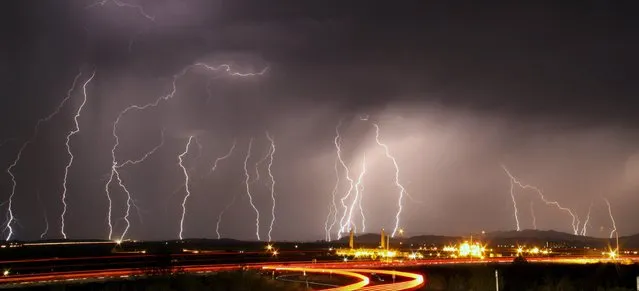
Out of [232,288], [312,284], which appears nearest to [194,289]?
[232,288]

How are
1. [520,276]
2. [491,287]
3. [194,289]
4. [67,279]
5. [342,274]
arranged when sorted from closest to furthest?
[194,289] < [491,287] < [67,279] < [342,274] < [520,276]

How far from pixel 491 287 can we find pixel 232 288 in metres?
12.6

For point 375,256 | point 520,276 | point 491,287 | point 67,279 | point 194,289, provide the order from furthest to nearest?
1. point 375,256
2. point 520,276
3. point 67,279
4. point 491,287
5. point 194,289

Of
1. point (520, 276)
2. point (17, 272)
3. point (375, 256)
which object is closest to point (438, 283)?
point (520, 276)

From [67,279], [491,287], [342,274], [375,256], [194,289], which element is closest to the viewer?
[194,289]

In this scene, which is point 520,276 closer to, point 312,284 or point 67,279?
point 312,284

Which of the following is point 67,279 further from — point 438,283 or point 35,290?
point 438,283

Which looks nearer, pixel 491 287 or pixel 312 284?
pixel 491 287

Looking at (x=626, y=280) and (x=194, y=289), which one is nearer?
(x=194, y=289)

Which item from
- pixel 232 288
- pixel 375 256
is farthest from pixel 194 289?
pixel 375 256

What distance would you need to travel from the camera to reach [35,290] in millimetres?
28438

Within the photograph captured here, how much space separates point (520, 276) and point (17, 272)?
111ft

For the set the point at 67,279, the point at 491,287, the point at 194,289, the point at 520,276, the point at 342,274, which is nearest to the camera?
the point at 194,289

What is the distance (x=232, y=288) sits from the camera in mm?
28438
